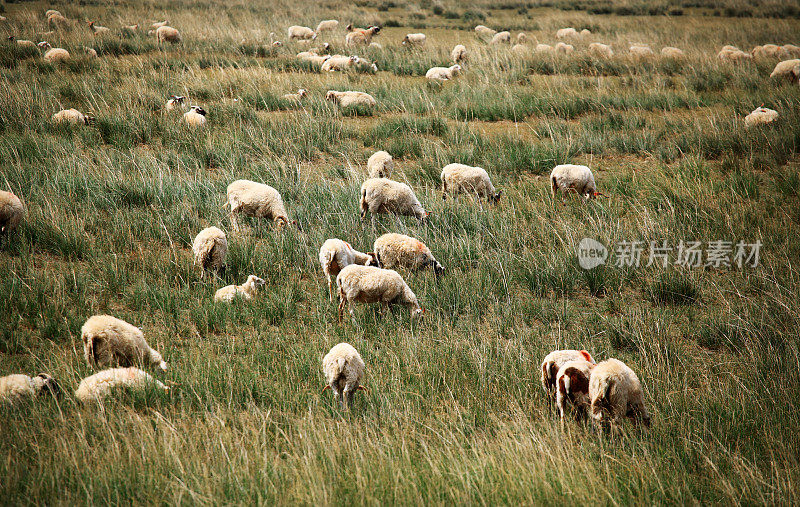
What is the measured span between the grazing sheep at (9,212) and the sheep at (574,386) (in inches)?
210

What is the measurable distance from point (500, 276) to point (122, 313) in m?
3.48

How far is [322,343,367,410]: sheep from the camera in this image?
3682 mm

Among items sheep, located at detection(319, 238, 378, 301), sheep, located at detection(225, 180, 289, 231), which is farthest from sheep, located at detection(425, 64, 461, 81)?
sheep, located at detection(319, 238, 378, 301)

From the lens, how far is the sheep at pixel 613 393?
332cm

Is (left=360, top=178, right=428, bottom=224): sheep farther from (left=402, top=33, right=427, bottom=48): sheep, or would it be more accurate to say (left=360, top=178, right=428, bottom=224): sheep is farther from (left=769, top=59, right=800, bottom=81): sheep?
(left=402, top=33, right=427, bottom=48): sheep

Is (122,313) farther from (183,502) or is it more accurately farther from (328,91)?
(328,91)

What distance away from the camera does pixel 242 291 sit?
519cm

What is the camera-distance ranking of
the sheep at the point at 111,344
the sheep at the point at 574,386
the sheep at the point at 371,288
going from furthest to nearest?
the sheep at the point at 371,288, the sheep at the point at 111,344, the sheep at the point at 574,386

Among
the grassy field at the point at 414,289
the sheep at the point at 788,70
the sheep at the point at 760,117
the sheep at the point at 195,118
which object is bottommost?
the grassy field at the point at 414,289

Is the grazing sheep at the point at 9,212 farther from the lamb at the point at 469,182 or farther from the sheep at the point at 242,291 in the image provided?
the lamb at the point at 469,182

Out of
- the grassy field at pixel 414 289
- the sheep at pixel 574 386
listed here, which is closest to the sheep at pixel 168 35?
the grassy field at pixel 414 289

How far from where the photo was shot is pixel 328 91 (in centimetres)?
1162

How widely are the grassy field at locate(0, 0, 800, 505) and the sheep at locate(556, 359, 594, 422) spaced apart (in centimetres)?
17

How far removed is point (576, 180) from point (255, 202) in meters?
3.98
